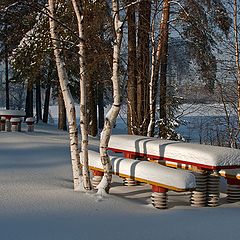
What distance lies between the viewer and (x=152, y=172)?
6414 millimetres

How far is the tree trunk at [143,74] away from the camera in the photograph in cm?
1259

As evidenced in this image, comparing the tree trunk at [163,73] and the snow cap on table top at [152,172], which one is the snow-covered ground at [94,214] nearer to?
the snow cap on table top at [152,172]

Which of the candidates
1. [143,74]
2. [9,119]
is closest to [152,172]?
[143,74]

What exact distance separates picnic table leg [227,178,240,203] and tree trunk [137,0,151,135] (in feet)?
17.5

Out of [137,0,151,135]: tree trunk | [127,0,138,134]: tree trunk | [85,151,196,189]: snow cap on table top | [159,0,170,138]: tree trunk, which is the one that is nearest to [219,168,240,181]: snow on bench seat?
[85,151,196,189]: snow cap on table top

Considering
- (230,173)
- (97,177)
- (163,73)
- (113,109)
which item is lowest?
(97,177)

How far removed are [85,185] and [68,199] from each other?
60cm

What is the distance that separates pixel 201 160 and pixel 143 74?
6.60 meters

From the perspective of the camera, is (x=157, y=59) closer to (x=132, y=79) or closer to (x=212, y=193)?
(x=132, y=79)

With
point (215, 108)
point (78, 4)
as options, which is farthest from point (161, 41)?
point (78, 4)

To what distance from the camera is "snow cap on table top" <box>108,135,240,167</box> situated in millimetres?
6832

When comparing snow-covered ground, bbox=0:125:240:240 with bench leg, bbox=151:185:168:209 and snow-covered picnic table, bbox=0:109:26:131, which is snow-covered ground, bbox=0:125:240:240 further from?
snow-covered picnic table, bbox=0:109:26:131

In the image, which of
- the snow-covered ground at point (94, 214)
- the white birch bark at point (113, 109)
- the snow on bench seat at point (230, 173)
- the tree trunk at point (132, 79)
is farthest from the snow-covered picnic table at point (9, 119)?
the snow on bench seat at point (230, 173)

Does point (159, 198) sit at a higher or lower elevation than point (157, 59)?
lower
